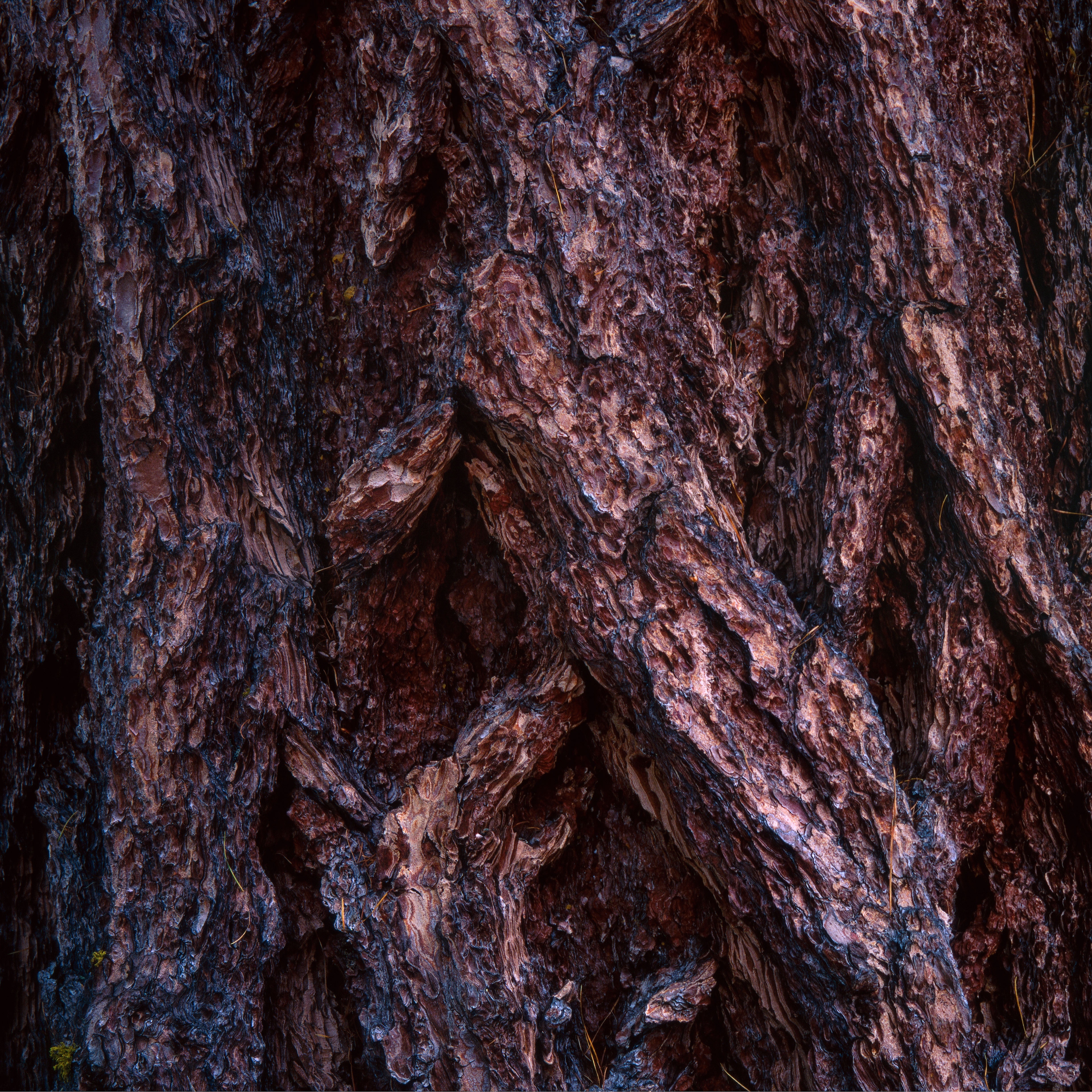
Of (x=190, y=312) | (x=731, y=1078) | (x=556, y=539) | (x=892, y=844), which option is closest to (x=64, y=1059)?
→ (x=731, y=1078)

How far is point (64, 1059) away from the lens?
1777 millimetres

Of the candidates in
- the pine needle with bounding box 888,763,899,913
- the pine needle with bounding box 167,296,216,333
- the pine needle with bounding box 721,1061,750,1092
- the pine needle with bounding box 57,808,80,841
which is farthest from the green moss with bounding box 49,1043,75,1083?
the pine needle with bounding box 888,763,899,913

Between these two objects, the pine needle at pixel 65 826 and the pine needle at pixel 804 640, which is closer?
the pine needle at pixel 804 640

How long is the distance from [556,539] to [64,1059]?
168cm

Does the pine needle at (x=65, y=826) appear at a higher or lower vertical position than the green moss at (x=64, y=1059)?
higher

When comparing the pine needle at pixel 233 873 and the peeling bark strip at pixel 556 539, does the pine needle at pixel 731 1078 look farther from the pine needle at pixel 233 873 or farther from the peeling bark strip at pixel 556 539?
the pine needle at pixel 233 873

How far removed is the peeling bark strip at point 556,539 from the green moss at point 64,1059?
40 mm

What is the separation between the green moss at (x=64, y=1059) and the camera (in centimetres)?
177

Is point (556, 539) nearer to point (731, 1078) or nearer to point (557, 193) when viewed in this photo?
point (557, 193)

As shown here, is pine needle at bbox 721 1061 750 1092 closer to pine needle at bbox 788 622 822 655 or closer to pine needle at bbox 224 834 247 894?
pine needle at bbox 788 622 822 655

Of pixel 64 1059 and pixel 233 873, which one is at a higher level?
pixel 233 873

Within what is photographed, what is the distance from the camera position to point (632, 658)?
168 cm

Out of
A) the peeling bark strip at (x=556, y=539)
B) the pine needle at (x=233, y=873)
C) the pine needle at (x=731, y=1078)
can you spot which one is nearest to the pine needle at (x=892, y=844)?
the peeling bark strip at (x=556, y=539)

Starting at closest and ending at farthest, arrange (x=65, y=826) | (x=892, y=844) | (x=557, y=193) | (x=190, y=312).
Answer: (x=892, y=844)
(x=557, y=193)
(x=190, y=312)
(x=65, y=826)
